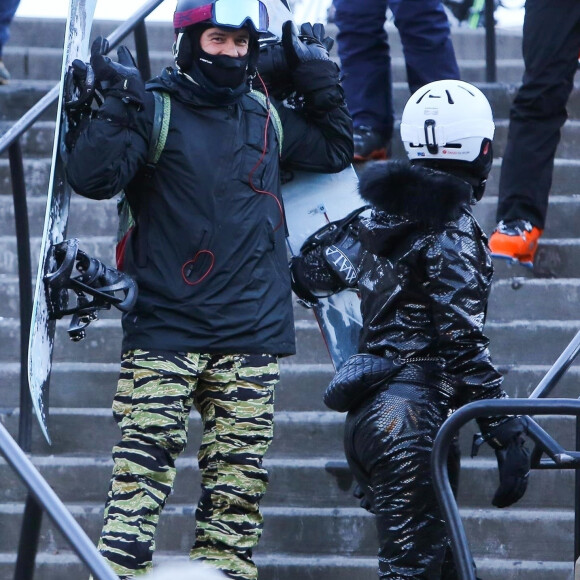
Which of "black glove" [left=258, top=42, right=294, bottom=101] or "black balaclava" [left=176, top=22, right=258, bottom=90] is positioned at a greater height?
"black balaclava" [left=176, top=22, right=258, bottom=90]

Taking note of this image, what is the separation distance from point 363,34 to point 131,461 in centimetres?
304

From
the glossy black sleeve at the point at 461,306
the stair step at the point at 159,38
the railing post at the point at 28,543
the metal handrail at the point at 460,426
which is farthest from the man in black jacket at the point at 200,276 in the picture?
the stair step at the point at 159,38

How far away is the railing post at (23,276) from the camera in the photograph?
16.5 ft

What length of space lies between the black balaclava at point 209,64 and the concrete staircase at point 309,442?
1655 mm

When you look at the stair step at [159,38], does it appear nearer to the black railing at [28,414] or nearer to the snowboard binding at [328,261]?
the black railing at [28,414]

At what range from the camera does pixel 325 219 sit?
4539 millimetres

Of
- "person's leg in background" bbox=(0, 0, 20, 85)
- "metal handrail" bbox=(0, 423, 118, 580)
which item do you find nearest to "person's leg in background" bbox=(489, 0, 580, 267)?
"person's leg in background" bbox=(0, 0, 20, 85)

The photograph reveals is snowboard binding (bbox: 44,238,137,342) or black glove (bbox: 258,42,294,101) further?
black glove (bbox: 258,42,294,101)

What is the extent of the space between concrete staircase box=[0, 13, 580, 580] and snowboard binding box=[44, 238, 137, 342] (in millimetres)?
1109

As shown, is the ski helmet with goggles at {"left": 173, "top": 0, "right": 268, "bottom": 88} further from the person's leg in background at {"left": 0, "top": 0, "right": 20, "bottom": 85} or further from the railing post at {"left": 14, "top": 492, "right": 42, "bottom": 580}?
the person's leg in background at {"left": 0, "top": 0, "right": 20, "bottom": 85}

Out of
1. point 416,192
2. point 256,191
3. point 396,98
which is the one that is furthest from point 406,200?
point 396,98

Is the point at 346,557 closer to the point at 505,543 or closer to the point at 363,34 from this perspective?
the point at 505,543

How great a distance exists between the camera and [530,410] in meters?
2.91

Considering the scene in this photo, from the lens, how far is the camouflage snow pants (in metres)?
3.72
